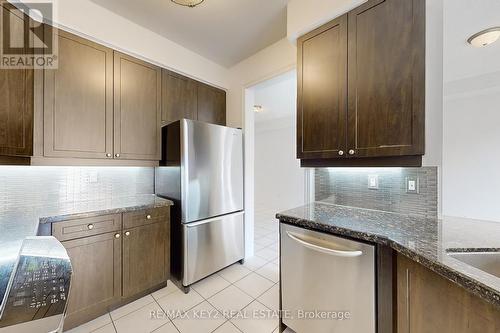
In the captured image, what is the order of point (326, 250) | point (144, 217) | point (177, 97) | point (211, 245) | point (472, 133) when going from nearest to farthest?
point (326, 250) < point (144, 217) < point (211, 245) < point (177, 97) < point (472, 133)

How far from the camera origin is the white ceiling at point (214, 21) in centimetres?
183

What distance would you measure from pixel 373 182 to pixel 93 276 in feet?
7.89

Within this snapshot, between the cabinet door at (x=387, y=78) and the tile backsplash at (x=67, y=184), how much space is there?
2.35 m

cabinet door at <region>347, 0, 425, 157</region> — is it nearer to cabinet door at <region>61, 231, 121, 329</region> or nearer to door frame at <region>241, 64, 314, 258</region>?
door frame at <region>241, 64, 314, 258</region>

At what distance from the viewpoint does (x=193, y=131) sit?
6.84 ft

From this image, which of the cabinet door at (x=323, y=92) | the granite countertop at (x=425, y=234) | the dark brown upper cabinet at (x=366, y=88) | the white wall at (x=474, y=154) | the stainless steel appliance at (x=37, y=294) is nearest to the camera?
the stainless steel appliance at (x=37, y=294)

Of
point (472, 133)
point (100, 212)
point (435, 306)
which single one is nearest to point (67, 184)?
point (100, 212)

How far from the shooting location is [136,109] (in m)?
2.13

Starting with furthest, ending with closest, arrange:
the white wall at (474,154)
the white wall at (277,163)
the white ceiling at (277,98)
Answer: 1. the white wall at (277,163)
2. the white wall at (474,154)
3. the white ceiling at (277,98)

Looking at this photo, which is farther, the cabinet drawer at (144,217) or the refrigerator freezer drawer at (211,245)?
the refrigerator freezer drawer at (211,245)

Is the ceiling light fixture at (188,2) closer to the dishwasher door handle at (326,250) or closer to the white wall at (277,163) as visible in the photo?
the dishwasher door handle at (326,250)

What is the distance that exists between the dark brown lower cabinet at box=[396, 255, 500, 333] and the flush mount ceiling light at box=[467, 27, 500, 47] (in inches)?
87.5

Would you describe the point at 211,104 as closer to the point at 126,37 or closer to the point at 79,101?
the point at 126,37

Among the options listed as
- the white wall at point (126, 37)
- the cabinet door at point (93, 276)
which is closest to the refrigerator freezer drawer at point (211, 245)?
the cabinet door at point (93, 276)
